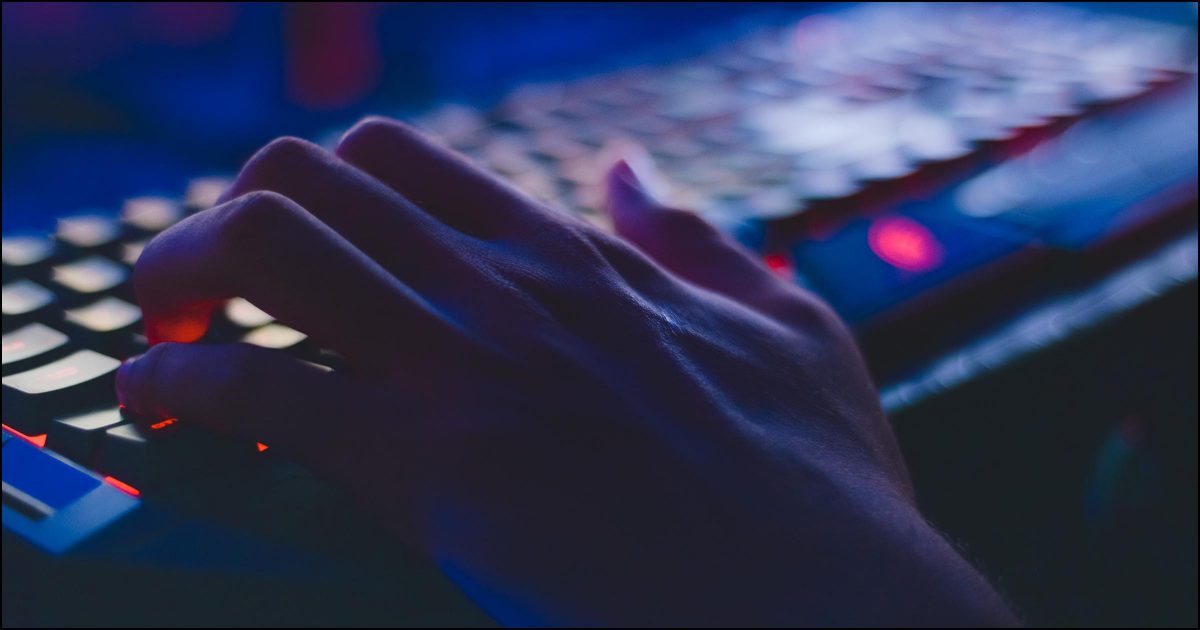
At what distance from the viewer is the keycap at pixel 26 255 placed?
48 centimetres

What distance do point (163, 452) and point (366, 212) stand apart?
0.49ft

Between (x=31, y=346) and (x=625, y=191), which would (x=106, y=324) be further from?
(x=625, y=191)

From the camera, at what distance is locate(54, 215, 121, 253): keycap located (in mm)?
512

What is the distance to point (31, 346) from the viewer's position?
1.38 ft

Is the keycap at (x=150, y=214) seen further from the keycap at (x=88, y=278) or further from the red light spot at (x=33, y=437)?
the red light spot at (x=33, y=437)

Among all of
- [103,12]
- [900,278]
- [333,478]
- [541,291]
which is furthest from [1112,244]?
[103,12]

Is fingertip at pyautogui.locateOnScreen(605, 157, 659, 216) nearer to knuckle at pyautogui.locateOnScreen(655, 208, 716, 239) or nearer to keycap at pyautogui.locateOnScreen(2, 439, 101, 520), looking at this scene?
knuckle at pyautogui.locateOnScreen(655, 208, 716, 239)

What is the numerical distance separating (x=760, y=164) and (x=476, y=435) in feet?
1.31

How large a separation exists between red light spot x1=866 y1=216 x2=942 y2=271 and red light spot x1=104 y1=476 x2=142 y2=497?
451 mm

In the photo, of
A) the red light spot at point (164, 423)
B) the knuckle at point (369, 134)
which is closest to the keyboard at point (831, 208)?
the red light spot at point (164, 423)

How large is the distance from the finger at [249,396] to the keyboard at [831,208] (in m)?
0.01

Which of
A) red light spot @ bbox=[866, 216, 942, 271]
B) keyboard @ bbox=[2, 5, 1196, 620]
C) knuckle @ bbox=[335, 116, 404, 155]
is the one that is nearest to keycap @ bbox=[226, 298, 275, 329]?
keyboard @ bbox=[2, 5, 1196, 620]

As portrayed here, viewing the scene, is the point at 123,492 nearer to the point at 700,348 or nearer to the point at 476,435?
the point at 476,435

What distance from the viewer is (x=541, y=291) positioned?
0.46 meters
